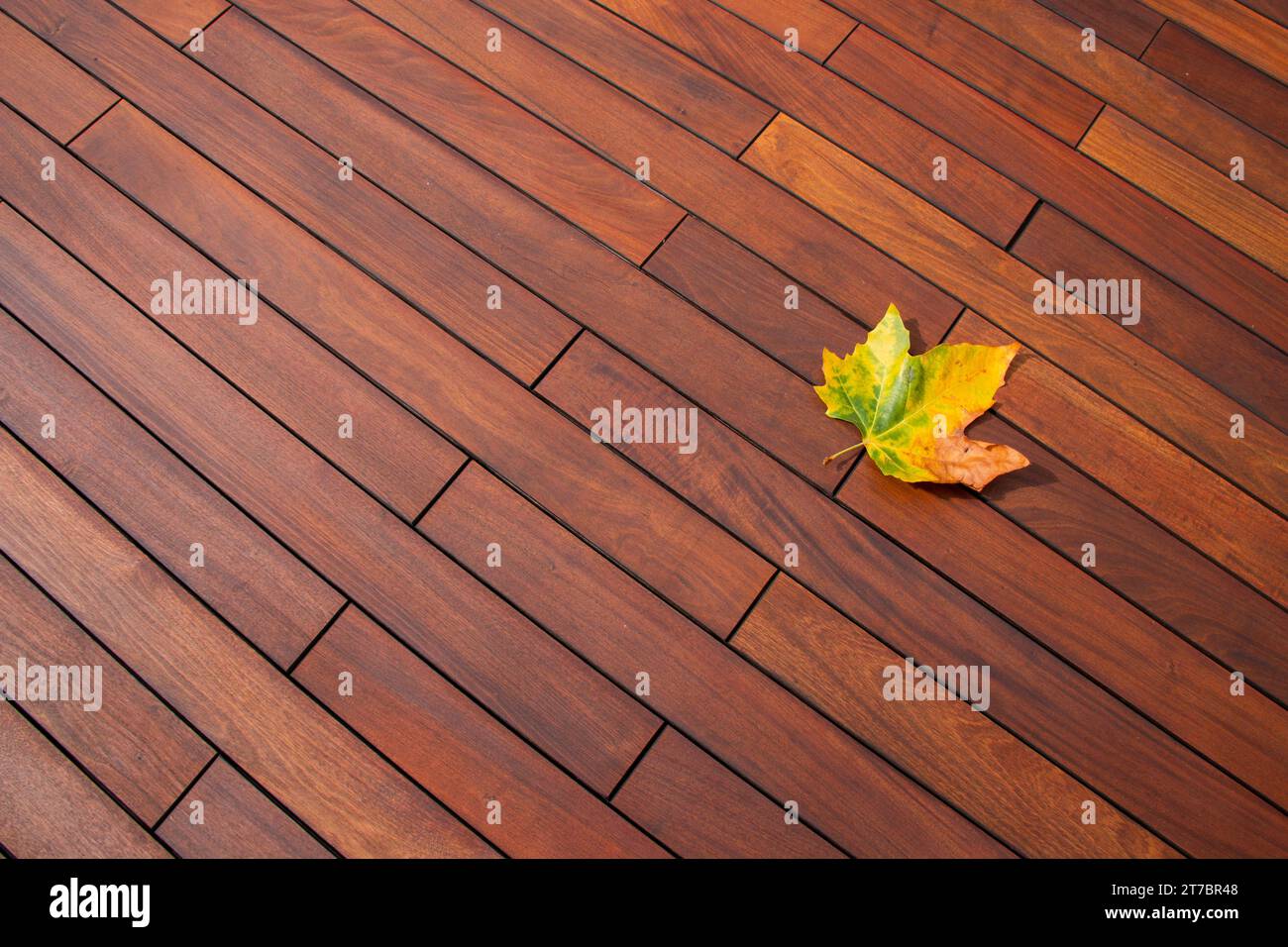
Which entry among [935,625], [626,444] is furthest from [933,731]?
[626,444]

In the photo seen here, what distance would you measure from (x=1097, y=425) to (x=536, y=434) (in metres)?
0.89

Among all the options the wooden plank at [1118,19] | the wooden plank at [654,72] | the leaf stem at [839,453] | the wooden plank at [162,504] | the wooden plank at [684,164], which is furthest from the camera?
the wooden plank at [1118,19]

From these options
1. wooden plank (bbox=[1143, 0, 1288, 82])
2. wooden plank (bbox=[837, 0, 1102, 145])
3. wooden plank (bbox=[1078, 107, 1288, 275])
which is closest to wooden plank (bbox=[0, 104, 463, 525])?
wooden plank (bbox=[837, 0, 1102, 145])

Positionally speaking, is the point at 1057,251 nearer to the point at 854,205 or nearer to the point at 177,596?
the point at 854,205

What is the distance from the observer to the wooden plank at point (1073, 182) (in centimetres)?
177

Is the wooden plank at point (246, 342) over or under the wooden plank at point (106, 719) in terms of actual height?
over

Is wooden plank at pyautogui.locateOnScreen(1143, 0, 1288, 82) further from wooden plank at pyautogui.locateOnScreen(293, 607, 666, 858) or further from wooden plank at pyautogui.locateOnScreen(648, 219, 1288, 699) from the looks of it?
wooden plank at pyautogui.locateOnScreen(293, 607, 666, 858)

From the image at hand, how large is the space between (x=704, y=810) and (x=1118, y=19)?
170 cm

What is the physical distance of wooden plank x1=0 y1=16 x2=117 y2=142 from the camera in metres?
1.83

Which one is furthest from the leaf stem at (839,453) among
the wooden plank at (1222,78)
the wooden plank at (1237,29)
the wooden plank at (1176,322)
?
the wooden plank at (1237,29)

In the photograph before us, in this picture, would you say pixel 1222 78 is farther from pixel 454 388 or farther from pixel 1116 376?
pixel 454 388

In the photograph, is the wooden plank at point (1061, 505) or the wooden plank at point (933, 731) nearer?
the wooden plank at point (933, 731)

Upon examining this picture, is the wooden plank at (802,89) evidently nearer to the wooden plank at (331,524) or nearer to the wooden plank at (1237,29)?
the wooden plank at (1237,29)

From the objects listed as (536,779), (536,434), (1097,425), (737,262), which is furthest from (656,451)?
(1097,425)
